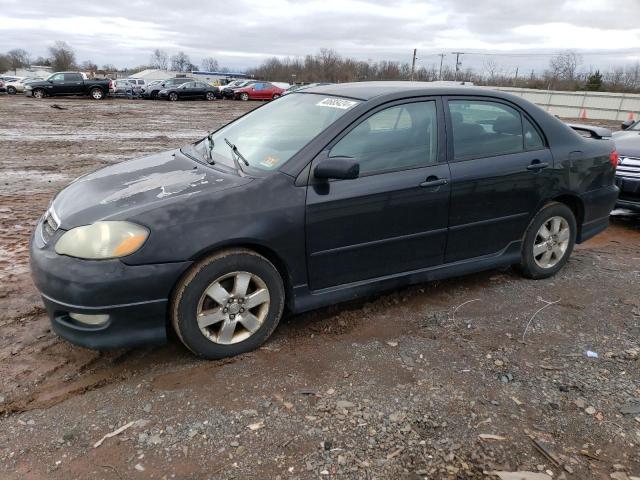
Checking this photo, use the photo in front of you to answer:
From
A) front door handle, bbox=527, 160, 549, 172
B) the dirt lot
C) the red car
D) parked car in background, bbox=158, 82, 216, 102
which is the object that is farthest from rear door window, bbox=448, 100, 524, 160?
the red car

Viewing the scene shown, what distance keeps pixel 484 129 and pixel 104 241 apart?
2.93 metres

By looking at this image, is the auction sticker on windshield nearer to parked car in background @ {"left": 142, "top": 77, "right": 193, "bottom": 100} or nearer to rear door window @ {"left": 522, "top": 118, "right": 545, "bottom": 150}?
rear door window @ {"left": 522, "top": 118, "right": 545, "bottom": 150}

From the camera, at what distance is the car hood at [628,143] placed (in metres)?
6.57

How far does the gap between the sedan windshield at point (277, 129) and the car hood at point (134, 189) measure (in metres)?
0.28

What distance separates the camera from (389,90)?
12.6 feet

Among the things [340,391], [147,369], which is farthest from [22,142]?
[340,391]

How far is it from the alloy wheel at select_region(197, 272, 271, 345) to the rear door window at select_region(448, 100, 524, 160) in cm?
184

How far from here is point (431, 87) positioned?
4.04 m

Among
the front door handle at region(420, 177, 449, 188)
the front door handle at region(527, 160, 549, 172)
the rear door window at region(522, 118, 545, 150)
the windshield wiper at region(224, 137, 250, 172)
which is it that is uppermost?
the rear door window at region(522, 118, 545, 150)

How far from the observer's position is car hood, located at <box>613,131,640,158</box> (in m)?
6.57

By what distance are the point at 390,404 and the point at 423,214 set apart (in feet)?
4.79

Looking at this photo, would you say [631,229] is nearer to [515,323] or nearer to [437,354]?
[515,323]

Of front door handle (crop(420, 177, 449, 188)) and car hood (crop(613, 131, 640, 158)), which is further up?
front door handle (crop(420, 177, 449, 188))

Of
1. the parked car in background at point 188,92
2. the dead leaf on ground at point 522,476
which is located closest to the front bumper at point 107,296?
the dead leaf on ground at point 522,476
